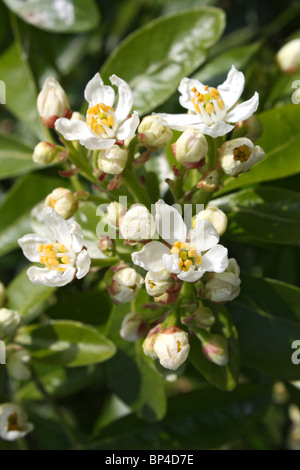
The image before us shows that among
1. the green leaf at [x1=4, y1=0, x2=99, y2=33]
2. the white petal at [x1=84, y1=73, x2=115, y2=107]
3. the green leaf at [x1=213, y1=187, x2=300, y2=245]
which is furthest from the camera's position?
the green leaf at [x1=4, y1=0, x2=99, y2=33]

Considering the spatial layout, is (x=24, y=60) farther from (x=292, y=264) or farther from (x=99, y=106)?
(x=292, y=264)

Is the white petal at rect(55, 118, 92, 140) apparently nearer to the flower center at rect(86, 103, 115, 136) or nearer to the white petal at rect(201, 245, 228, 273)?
the flower center at rect(86, 103, 115, 136)

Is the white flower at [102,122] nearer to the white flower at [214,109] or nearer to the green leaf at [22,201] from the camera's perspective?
the white flower at [214,109]

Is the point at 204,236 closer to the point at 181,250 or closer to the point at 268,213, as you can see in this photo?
the point at 181,250

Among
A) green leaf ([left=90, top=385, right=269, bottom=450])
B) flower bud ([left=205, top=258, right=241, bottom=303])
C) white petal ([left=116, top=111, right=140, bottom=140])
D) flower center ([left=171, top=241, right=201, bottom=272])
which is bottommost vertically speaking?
green leaf ([left=90, top=385, right=269, bottom=450])

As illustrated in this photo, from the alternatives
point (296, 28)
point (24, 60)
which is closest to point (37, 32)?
point (24, 60)

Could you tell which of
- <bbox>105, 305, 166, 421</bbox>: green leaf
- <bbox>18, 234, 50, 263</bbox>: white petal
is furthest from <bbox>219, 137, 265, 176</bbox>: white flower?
<bbox>105, 305, 166, 421</bbox>: green leaf

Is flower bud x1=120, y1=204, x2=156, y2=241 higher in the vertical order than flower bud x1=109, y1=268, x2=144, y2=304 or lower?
higher
